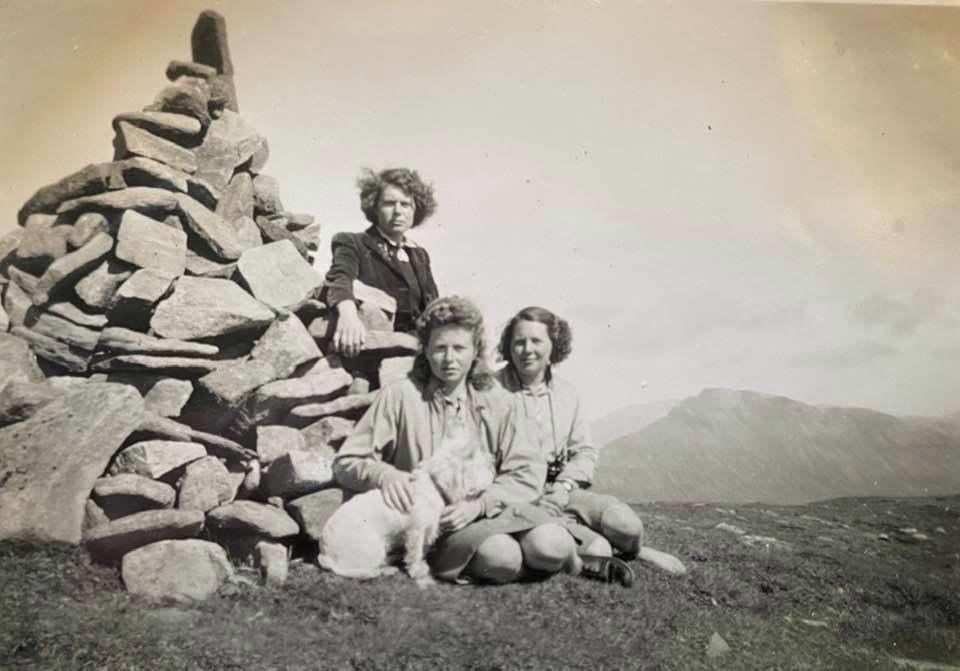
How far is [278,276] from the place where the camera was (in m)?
3.26

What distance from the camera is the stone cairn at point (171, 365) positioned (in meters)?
2.60

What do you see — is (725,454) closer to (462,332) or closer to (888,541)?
(888,541)

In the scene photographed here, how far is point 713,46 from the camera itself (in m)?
3.70

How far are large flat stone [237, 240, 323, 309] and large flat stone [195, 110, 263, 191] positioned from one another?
25.8 inches

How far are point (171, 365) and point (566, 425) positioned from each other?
2.02 meters

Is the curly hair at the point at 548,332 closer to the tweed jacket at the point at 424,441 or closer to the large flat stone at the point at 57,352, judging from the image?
the tweed jacket at the point at 424,441

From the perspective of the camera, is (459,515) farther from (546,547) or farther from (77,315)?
(77,315)

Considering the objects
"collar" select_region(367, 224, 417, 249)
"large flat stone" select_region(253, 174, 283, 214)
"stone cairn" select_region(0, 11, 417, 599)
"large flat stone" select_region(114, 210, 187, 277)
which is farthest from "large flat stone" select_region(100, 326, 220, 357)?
"large flat stone" select_region(253, 174, 283, 214)

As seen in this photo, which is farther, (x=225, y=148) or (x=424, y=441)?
(x=225, y=148)

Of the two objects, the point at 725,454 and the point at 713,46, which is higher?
the point at 713,46

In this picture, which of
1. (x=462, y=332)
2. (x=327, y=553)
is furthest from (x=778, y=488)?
(x=327, y=553)

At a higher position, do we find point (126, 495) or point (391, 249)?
point (391, 249)

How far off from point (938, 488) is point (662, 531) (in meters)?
2.24

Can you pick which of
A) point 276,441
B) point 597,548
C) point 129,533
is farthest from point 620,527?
point 129,533
